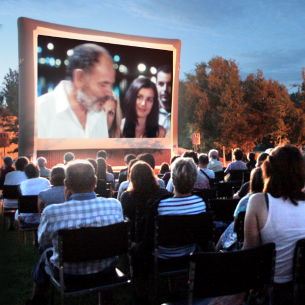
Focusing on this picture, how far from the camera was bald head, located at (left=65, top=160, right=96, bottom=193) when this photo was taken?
2.27 meters

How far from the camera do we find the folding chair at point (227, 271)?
144cm

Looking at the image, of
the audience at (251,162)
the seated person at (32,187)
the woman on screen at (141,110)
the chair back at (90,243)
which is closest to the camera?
the chair back at (90,243)

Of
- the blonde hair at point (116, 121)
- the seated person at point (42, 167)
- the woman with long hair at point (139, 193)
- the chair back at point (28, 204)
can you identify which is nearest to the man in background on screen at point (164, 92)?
the blonde hair at point (116, 121)

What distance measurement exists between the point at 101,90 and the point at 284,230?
37.1ft

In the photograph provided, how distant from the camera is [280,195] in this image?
1.78 meters

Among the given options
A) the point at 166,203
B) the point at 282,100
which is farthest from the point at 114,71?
the point at 282,100

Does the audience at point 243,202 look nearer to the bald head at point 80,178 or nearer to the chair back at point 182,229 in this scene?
the chair back at point 182,229

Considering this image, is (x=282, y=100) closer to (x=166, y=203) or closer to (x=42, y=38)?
(x=42, y=38)

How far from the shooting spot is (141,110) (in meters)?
13.4

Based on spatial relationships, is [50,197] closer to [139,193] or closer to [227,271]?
[139,193]

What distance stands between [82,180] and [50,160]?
1053cm

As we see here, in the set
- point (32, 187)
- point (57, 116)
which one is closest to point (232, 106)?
point (57, 116)

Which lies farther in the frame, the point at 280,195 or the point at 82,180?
the point at 82,180

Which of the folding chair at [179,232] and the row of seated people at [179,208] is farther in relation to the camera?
the folding chair at [179,232]
